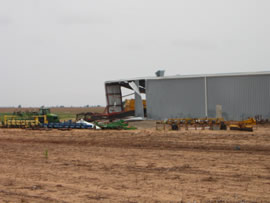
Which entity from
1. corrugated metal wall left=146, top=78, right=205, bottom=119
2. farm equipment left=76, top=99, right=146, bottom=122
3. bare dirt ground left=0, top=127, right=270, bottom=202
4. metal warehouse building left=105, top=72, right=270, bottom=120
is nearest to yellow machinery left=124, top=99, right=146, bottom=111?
farm equipment left=76, top=99, right=146, bottom=122

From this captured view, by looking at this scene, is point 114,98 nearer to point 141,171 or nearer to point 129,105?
point 129,105

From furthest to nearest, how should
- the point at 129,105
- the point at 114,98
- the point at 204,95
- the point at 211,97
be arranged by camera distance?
the point at 114,98
the point at 129,105
the point at 204,95
the point at 211,97

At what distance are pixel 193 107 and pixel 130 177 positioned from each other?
21.0m

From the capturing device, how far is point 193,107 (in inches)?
1206

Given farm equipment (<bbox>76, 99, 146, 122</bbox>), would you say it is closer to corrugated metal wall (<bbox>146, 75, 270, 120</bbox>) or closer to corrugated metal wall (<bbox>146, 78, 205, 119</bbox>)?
corrugated metal wall (<bbox>146, 78, 205, 119</bbox>)

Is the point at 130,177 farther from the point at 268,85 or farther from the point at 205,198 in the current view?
the point at 268,85

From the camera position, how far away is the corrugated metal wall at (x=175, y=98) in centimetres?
3039

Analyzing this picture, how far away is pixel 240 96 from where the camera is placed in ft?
93.4

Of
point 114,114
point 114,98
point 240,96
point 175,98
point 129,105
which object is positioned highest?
point 114,98

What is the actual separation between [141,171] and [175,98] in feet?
68.5

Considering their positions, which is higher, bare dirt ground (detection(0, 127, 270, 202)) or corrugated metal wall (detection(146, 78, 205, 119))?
corrugated metal wall (detection(146, 78, 205, 119))

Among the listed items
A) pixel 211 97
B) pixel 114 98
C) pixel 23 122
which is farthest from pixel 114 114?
pixel 211 97

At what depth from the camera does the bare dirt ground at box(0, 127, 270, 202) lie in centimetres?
844

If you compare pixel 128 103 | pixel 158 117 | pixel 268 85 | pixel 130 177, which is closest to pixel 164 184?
pixel 130 177
